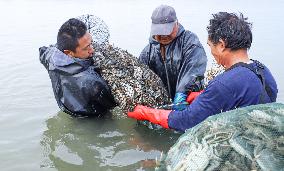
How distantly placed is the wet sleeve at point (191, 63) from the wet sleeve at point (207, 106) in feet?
3.84

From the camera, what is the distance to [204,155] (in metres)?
2.33

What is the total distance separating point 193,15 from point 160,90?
12151 mm

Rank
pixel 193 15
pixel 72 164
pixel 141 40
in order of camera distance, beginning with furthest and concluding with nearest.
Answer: pixel 193 15 < pixel 141 40 < pixel 72 164

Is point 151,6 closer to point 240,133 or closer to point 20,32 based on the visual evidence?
point 20,32

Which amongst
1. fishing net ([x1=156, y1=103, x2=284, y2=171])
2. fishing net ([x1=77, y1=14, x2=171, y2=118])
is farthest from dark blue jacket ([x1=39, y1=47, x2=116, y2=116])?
fishing net ([x1=156, y1=103, x2=284, y2=171])

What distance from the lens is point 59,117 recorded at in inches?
240

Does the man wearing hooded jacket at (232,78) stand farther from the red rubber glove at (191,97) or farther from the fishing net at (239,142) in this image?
the red rubber glove at (191,97)

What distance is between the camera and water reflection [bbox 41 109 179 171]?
4.60m

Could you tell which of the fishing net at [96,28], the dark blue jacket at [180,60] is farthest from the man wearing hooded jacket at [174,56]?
A: the fishing net at [96,28]

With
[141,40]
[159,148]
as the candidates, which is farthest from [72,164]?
[141,40]

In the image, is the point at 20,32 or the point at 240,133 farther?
the point at 20,32

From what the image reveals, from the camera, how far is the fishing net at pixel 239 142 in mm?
2266

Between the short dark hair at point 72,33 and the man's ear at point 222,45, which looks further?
the short dark hair at point 72,33

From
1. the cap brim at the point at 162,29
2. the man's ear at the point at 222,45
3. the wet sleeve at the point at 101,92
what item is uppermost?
the man's ear at the point at 222,45
